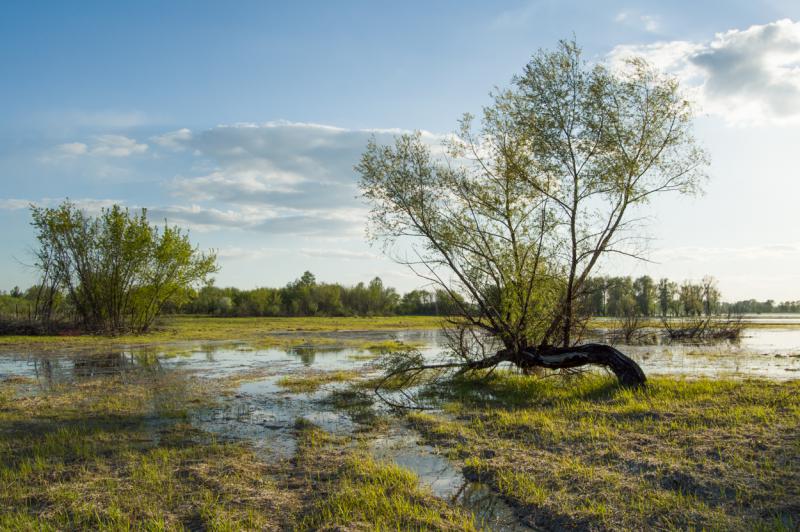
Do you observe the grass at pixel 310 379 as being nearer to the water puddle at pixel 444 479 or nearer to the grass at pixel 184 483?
the grass at pixel 184 483

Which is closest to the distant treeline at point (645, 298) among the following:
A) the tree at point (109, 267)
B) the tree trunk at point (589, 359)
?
the tree trunk at point (589, 359)

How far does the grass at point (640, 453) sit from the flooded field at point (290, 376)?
571 millimetres

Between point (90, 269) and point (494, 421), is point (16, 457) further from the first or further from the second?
point (90, 269)

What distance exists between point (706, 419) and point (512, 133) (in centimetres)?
924

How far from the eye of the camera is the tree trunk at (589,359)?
44.5 feet

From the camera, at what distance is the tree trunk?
13548 mm

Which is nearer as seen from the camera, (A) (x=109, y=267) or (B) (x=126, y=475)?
(B) (x=126, y=475)

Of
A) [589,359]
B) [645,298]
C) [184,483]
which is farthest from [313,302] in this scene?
[184,483]

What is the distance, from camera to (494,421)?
10.6 metres

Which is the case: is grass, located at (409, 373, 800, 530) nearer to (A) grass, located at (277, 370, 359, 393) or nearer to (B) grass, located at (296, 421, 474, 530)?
(B) grass, located at (296, 421, 474, 530)

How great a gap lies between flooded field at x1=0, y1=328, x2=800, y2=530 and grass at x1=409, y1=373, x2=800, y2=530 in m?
0.57

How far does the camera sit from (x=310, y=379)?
1716cm

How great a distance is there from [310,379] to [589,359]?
841 cm

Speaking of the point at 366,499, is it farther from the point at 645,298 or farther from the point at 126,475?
the point at 645,298
